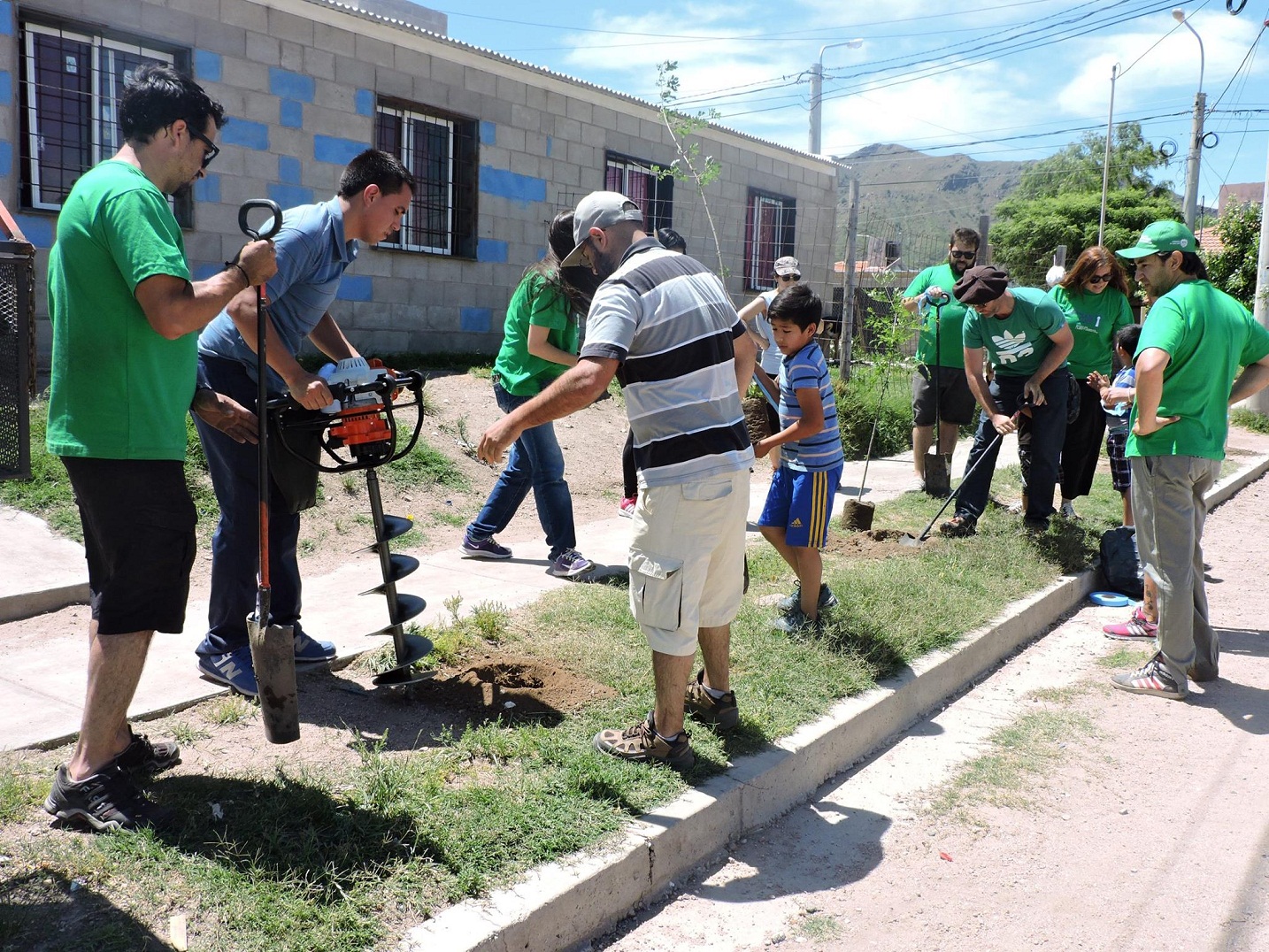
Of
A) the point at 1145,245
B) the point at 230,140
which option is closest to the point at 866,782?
the point at 1145,245

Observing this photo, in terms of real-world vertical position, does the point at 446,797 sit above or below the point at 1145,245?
below

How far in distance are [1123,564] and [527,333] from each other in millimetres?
4178

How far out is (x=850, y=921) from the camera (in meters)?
3.14

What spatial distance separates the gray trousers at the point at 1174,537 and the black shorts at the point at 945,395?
3.65m

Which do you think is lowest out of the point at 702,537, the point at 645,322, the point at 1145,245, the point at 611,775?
the point at 611,775

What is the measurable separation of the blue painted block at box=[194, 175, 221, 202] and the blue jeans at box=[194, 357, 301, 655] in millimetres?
6740

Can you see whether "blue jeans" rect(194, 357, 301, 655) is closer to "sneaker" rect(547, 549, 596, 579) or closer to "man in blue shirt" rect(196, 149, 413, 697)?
"man in blue shirt" rect(196, 149, 413, 697)

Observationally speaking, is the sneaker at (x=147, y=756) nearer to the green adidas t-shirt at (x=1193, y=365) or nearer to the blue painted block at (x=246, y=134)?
the green adidas t-shirt at (x=1193, y=365)

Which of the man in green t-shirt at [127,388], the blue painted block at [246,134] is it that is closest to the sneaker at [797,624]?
the man in green t-shirt at [127,388]

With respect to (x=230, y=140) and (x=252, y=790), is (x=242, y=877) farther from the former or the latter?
(x=230, y=140)

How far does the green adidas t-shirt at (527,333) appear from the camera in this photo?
19.0 ft

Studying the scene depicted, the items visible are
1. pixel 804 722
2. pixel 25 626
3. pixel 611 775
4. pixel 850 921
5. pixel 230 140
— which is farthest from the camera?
pixel 230 140

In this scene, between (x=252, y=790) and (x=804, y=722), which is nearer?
(x=252, y=790)

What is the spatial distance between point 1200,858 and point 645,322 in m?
2.61
